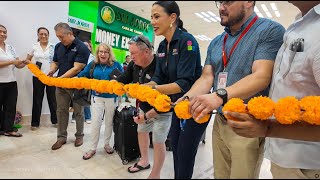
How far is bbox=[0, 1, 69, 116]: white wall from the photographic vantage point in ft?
5.47

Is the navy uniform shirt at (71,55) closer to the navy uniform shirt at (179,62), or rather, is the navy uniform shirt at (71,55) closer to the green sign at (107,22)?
the navy uniform shirt at (179,62)

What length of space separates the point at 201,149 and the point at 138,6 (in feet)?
13.8

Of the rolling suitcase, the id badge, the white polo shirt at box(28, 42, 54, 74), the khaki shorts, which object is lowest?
the rolling suitcase

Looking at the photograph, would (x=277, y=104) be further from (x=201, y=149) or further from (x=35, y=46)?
(x=35, y=46)

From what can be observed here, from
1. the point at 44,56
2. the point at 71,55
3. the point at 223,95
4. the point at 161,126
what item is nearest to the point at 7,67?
the point at 44,56

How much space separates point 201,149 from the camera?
1.48m

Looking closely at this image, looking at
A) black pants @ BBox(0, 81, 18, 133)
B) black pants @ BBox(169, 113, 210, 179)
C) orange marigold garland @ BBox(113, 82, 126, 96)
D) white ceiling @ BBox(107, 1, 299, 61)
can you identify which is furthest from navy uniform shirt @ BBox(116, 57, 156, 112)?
white ceiling @ BBox(107, 1, 299, 61)

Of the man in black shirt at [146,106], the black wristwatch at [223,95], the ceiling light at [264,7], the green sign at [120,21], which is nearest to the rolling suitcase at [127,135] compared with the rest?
the man in black shirt at [146,106]

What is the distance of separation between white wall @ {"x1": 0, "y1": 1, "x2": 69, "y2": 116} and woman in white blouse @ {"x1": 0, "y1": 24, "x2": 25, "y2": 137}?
10 centimetres

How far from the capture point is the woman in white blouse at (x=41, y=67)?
196cm

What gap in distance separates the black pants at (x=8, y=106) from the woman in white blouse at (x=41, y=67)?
253mm

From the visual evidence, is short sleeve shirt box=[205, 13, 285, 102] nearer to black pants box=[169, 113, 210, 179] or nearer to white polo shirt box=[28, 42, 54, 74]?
black pants box=[169, 113, 210, 179]

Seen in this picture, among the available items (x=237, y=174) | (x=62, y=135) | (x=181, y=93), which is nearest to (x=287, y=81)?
(x=237, y=174)

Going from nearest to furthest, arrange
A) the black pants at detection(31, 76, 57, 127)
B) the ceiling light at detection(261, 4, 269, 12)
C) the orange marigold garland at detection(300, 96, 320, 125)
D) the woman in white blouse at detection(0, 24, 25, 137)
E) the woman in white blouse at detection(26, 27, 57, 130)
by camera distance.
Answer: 1. the orange marigold garland at detection(300, 96, 320, 125)
2. the woman in white blouse at detection(0, 24, 25, 137)
3. the woman in white blouse at detection(26, 27, 57, 130)
4. the black pants at detection(31, 76, 57, 127)
5. the ceiling light at detection(261, 4, 269, 12)
